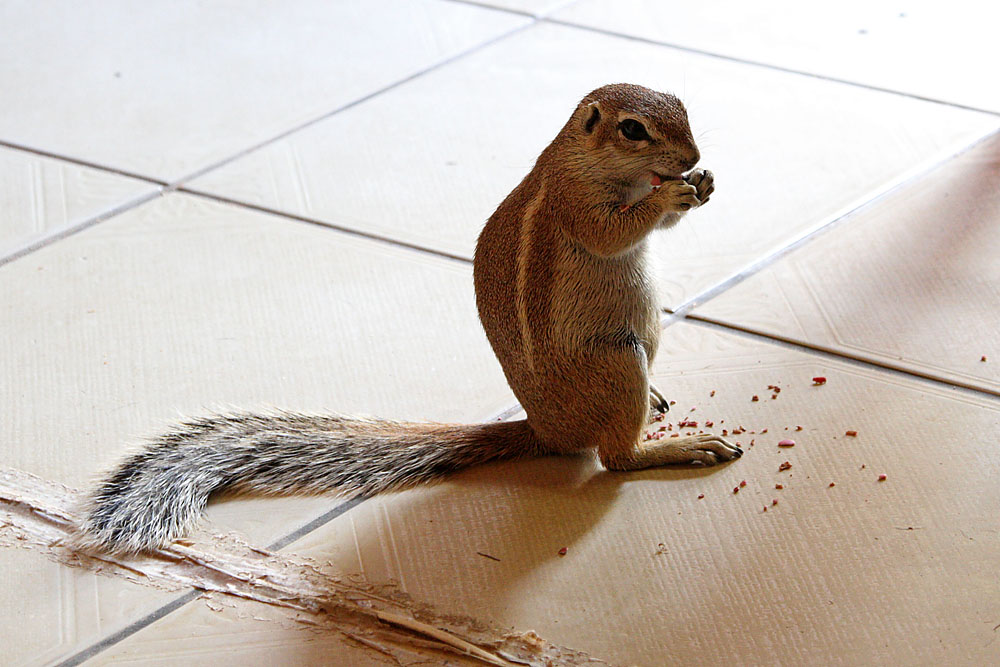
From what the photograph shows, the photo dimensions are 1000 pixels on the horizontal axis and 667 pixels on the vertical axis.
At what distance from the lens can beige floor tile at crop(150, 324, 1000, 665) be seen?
224 cm

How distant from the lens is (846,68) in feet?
15.5

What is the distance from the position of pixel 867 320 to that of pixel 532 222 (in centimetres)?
120

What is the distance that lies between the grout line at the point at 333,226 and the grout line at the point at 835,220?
2.50 ft

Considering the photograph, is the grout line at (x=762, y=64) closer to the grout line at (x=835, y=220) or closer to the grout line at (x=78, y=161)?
the grout line at (x=835, y=220)

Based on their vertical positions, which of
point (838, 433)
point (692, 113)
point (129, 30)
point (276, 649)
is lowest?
point (276, 649)

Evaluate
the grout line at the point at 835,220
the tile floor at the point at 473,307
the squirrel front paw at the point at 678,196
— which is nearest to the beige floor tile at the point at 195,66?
the tile floor at the point at 473,307

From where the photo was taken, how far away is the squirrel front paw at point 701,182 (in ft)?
8.04

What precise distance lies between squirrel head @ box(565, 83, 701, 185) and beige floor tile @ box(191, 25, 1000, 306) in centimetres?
96

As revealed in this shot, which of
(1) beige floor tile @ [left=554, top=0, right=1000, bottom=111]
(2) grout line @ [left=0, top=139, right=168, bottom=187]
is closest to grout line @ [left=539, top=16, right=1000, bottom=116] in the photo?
(1) beige floor tile @ [left=554, top=0, right=1000, bottom=111]

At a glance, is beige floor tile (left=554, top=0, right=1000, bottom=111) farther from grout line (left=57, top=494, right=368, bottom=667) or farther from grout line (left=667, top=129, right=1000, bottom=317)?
grout line (left=57, top=494, right=368, bottom=667)

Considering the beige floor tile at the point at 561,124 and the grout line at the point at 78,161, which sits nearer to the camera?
the beige floor tile at the point at 561,124

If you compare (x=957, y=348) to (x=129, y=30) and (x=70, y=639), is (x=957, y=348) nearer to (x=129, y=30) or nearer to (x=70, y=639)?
(x=70, y=639)

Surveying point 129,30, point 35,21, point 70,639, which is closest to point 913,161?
point 70,639

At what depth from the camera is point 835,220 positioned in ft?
12.2
